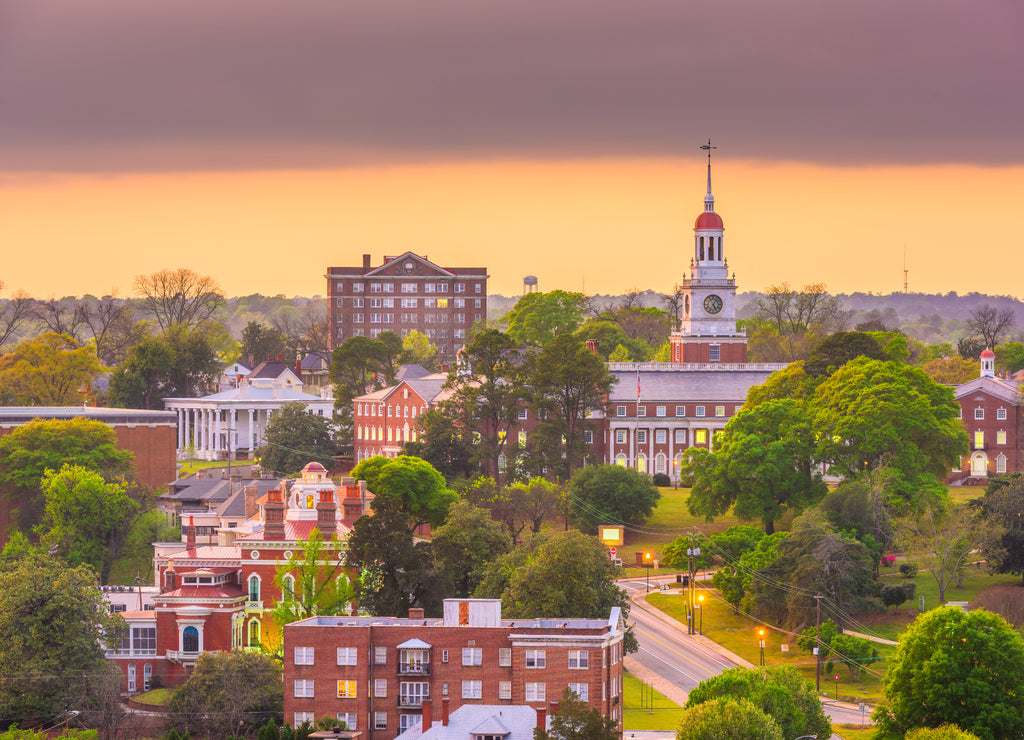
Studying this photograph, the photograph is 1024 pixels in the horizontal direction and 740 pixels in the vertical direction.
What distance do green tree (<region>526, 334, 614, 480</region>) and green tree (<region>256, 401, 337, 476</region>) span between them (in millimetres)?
25571

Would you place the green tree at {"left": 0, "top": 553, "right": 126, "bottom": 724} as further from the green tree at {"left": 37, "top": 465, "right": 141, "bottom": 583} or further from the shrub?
the shrub

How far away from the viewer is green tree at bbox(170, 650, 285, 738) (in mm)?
90375

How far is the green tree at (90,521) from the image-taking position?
129m

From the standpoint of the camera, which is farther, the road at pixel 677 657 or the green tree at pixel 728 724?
the road at pixel 677 657

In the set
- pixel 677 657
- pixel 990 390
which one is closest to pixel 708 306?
pixel 990 390

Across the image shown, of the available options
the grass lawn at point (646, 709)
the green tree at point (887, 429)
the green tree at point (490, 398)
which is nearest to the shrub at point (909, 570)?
the green tree at point (887, 429)

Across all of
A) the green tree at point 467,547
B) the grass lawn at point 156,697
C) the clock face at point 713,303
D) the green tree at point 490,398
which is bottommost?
the grass lawn at point 156,697

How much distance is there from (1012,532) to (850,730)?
26.5m

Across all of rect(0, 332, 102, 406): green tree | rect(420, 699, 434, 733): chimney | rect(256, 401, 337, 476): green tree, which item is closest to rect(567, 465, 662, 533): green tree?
rect(256, 401, 337, 476): green tree

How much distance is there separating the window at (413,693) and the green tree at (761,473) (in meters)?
44.2

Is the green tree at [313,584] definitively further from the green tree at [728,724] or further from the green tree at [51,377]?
the green tree at [51,377]

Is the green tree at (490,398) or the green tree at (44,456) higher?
the green tree at (490,398)

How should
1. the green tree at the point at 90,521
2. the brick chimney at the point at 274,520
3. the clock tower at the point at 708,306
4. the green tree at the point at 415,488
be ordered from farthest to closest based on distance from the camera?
the clock tower at the point at 708,306 < the green tree at the point at 90,521 < the green tree at the point at 415,488 < the brick chimney at the point at 274,520

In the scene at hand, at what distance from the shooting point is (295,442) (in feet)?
541
